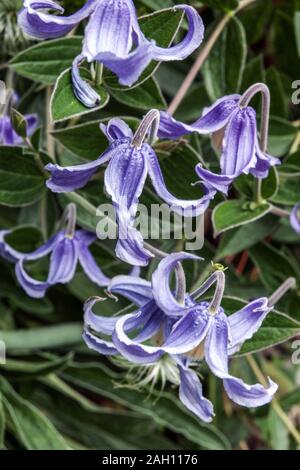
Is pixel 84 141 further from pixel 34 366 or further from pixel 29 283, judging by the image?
pixel 34 366

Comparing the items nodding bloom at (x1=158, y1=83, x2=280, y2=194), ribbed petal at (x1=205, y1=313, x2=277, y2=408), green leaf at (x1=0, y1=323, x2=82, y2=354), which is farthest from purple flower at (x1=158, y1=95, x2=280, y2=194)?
green leaf at (x1=0, y1=323, x2=82, y2=354)

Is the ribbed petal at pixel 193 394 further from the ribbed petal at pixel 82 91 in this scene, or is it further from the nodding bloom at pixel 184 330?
the ribbed petal at pixel 82 91

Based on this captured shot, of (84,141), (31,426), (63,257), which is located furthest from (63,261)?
(31,426)

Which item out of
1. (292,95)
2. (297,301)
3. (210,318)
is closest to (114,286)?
(210,318)

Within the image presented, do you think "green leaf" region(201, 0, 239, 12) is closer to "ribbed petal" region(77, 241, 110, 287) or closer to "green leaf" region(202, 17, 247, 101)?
"green leaf" region(202, 17, 247, 101)

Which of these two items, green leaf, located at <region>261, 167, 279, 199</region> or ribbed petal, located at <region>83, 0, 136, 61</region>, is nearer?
ribbed petal, located at <region>83, 0, 136, 61</region>
